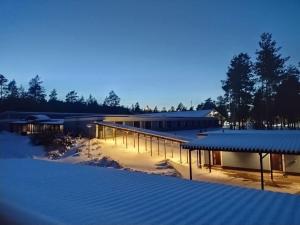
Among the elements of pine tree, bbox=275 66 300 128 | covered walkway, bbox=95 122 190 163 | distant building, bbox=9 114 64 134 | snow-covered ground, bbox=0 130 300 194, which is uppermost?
pine tree, bbox=275 66 300 128

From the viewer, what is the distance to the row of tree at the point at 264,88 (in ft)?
127

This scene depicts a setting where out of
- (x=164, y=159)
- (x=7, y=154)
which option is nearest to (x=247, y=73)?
(x=164, y=159)

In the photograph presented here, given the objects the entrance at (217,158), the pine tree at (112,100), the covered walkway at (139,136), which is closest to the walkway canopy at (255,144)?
the entrance at (217,158)

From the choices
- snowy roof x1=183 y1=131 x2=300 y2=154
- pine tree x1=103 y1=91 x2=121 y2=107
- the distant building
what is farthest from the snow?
pine tree x1=103 y1=91 x2=121 y2=107

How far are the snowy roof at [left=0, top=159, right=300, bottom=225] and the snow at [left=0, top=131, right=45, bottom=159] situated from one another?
25.2m

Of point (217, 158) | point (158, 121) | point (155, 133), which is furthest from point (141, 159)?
point (158, 121)

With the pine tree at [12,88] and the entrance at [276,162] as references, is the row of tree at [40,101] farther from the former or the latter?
the entrance at [276,162]

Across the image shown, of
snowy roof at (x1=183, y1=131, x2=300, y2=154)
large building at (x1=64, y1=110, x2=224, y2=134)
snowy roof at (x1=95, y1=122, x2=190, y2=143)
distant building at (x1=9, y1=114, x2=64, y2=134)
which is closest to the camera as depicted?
snowy roof at (x1=183, y1=131, x2=300, y2=154)

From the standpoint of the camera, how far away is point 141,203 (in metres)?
5.88

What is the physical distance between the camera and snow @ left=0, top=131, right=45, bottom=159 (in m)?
31.7

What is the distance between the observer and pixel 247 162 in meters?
21.4

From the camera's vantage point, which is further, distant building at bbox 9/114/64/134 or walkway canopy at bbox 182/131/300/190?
distant building at bbox 9/114/64/134

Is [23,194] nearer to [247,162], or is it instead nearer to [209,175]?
[209,175]

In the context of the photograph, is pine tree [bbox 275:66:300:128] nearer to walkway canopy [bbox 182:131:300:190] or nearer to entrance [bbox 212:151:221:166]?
entrance [bbox 212:151:221:166]
